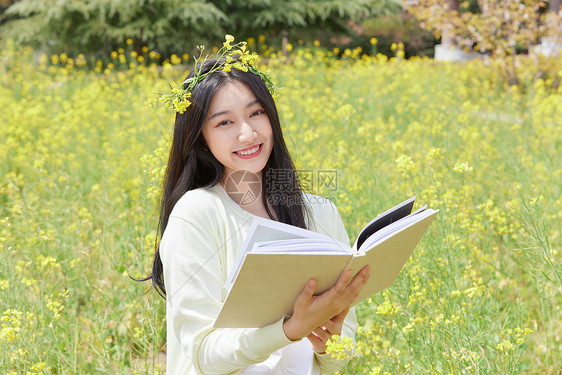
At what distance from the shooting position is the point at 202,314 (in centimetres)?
131

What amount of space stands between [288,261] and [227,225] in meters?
0.41

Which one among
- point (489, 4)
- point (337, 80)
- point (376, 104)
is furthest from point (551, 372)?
point (489, 4)

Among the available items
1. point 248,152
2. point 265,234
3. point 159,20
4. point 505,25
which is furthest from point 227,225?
point 159,20

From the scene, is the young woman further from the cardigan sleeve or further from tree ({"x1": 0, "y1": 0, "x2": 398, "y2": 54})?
tree ({"x1": 0, "y1": 0, "x2": 398, "y2": 54})

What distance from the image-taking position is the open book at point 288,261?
108 cm

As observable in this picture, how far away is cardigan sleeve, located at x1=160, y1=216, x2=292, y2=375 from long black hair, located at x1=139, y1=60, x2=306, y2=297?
0.20 metres

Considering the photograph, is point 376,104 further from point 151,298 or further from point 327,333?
point 327,333

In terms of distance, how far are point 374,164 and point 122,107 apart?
3.48 m

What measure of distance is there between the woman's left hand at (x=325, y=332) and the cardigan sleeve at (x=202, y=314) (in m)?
0.18

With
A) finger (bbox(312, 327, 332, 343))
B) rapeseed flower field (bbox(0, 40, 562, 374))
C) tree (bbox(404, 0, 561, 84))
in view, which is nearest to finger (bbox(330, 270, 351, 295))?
rapeseed flower field (bbox(0, 40, 562, 374))

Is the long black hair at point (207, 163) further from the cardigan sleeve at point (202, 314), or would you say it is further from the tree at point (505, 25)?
the tree at point (505, 25)

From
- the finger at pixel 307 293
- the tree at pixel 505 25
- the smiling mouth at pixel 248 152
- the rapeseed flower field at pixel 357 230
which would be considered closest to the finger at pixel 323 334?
the rapeseed flower field at pixel 357 230

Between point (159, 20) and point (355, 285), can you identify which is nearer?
point (355, 285)

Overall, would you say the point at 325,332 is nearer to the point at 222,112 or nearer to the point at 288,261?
the point at 288,261
